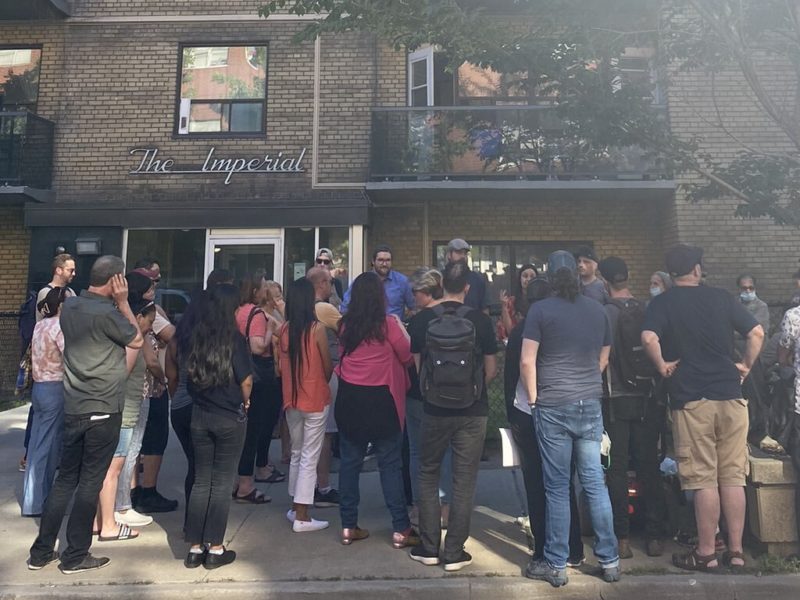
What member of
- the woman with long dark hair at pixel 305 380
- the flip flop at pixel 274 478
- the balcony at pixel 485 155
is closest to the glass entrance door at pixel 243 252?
the balcony at pixel 485 155

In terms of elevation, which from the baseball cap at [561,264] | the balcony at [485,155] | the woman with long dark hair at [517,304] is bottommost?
the woman with long dark hair at [517,304]

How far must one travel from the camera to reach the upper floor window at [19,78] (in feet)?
35.6

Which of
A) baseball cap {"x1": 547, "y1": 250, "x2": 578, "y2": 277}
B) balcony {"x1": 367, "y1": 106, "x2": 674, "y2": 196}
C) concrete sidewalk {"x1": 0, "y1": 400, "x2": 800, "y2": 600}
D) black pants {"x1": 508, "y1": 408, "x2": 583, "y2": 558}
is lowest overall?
concrete sidewalk {"x1": 0, "y1": 400, "x2": 800, "y2": 600}

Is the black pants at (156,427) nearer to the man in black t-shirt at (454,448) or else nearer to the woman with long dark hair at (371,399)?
the woman with long dark hair at (371,399)

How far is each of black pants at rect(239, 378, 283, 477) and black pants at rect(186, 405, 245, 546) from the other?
1097 mm

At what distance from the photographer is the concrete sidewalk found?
3.54 metres

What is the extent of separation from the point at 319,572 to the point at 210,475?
954 millimetres

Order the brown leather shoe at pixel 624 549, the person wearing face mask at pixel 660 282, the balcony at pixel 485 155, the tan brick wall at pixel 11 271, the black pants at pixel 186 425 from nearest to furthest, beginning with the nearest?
the brown leather shoe at pixel 624 549 < the black pants at pixel 186 425 < the person wearing face mask at pixel 660 282 < the balcony at pixel 485 155 < the tan brick wall at pixel 11 271

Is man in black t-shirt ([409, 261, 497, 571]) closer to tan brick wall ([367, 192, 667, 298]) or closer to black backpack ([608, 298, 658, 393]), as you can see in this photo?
black backpack ([608, 298, 658, 393])

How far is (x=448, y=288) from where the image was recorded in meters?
3.95

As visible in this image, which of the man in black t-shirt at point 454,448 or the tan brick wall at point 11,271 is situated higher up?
the tan brick wall at point 11,271

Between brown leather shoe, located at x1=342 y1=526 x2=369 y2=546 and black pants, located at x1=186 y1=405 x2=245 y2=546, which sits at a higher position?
black pants, located at x1=186 y1=405 x2=245 y2=546

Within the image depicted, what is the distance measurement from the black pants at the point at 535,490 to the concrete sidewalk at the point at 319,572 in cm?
19

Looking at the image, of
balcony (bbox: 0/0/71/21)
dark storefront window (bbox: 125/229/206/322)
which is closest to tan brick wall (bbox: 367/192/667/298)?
dark storefront window (bbox: 125/229/206/322)
